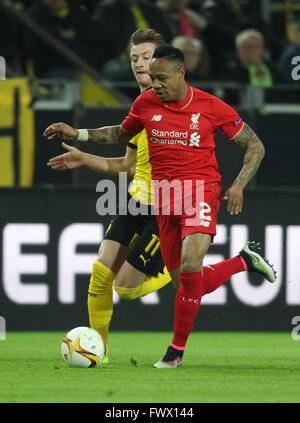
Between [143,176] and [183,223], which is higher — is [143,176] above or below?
above

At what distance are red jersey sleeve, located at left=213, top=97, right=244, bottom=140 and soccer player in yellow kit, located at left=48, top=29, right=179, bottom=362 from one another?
2.09 feet

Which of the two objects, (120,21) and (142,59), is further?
(120,21)

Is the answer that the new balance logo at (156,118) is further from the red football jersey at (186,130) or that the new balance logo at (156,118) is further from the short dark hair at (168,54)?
the short dark hair at (168,54)

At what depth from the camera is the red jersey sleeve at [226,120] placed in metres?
7.02

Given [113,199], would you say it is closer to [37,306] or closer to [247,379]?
[37,306]

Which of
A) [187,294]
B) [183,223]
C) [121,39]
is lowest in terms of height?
[187,294]

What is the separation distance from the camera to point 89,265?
9.92m

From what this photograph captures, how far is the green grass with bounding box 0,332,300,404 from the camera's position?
5.55 metres

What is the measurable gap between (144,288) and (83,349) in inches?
38.3

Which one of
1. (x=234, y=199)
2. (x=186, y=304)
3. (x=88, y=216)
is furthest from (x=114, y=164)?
(x=88, y=216)

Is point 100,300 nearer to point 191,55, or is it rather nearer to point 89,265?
point 89,265

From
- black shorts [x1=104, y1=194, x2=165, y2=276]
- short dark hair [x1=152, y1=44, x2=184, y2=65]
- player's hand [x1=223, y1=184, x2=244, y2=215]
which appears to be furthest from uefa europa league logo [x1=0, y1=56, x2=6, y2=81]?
player's hand [x1=223, y1=184, x2=244, y2=215]

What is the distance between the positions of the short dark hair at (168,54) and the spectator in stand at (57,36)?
5009 millimetres

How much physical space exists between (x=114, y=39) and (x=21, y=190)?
111 inches
